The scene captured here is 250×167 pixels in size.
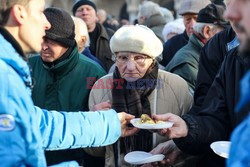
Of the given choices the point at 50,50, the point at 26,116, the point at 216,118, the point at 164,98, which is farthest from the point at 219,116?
the point at 50,50

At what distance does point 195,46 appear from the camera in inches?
162

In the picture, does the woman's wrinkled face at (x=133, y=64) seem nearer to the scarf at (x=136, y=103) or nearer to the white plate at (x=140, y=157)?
the scarf at (x=136, y=103)

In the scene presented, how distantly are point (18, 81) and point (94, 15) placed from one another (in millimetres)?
4441

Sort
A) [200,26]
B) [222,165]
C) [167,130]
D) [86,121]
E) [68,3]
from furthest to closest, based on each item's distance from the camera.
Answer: [68,3], [200,26], [222,165], [167,130], [86,121]

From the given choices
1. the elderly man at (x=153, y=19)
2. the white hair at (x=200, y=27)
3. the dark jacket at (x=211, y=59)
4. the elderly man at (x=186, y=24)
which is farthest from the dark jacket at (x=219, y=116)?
the elderly man at (x=153, y=19)

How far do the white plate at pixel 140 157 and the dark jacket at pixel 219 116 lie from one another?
0.16 m

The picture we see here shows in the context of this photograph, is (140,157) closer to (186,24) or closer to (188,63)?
(188,63)

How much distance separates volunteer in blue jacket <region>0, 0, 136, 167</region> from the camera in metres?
1.82

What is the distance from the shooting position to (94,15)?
20.5 feet

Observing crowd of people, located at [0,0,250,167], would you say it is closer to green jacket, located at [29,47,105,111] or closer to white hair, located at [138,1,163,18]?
green jacket, located at [29,47,105,111]

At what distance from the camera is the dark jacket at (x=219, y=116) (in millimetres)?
2656

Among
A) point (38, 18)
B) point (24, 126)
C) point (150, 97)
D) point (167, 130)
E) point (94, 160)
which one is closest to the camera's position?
point (24, 126)

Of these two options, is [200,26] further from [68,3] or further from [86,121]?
[68,3]

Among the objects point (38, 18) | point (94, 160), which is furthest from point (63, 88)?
point (38, 18)
